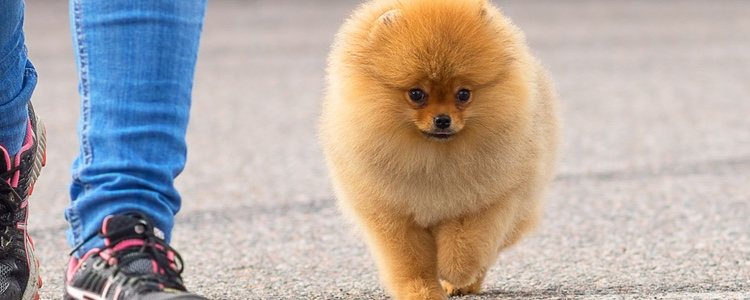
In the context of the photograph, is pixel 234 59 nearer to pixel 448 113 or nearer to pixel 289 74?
pixel 289 74

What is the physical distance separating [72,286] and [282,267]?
1.36m

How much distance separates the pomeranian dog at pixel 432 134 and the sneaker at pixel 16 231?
847 millimetres

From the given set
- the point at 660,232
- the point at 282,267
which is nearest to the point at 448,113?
the point at 282,267

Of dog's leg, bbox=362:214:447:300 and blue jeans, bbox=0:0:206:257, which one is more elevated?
blue jeans, bbox=0:0:206:257

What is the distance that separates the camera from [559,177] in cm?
660

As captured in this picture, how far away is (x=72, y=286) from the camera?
10.6ft

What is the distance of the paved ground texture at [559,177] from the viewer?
429 centimetres

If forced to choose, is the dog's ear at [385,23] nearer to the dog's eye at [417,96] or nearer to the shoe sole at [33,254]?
the dog's eye at [417,96]

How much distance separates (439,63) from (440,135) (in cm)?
20

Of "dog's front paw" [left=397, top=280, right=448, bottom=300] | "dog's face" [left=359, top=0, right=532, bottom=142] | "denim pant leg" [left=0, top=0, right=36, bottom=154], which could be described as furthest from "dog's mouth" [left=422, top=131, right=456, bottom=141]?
"denim pant leg" [left=0, top=0, right=36, bottom=154]

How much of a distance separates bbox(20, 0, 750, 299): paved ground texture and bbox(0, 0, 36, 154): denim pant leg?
802 millimetres

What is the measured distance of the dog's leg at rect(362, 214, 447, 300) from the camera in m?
3.60

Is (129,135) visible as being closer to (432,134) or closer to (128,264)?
(128,264)

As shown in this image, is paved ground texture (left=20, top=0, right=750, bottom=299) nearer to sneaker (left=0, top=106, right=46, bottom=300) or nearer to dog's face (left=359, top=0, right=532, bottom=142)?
sneaker (left=0, top=106, right=46, bottom=300)
